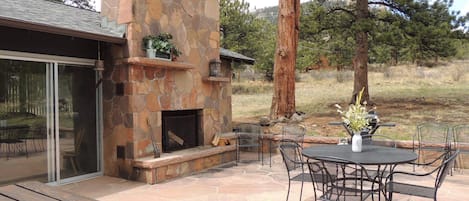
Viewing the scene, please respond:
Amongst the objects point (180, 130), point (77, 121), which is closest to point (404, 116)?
point (180, 130)

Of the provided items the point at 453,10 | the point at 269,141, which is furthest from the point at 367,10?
the point at 269,141

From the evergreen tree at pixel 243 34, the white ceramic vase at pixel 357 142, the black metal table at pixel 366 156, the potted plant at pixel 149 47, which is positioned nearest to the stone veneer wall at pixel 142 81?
the potted plant at pixel 149 47

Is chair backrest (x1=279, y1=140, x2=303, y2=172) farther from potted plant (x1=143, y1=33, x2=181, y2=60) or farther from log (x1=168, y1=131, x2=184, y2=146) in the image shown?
potted plant (x1=143, y1=33, x2=181, y2=60)

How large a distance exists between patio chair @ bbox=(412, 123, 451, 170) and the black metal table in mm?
2579

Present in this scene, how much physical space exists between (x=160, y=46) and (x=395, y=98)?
31.0 feet

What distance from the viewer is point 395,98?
1245 centimetres

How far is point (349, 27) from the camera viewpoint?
10555 millimetres

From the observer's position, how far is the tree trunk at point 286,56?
29.2 ft

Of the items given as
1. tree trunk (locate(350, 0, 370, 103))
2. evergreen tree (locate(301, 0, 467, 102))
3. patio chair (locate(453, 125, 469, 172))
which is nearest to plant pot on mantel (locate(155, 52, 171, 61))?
patio chair (locate(453, 125, 469, 172))

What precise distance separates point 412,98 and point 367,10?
3782mm

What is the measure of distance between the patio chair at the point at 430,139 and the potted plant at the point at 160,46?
449 centimetres

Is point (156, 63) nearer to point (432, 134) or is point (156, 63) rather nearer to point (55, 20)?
point (55, 20)

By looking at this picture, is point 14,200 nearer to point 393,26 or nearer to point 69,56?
point 69,56

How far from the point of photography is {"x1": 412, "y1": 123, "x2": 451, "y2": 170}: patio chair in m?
6.36
